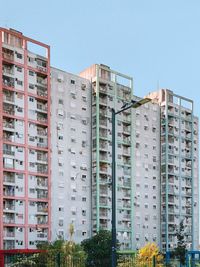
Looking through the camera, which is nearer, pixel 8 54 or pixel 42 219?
pixel 8 54

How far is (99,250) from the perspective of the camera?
76.4 m

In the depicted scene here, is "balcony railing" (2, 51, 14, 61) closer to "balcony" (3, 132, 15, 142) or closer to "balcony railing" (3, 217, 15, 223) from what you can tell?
"balcony" (3, 132, 15, 142)

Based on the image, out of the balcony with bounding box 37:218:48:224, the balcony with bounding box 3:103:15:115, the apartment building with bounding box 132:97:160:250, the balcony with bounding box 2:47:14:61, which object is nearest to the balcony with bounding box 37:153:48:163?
the balcony with bounding box 3:103:15:115

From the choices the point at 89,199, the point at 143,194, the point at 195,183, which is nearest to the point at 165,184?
the point at 143,194

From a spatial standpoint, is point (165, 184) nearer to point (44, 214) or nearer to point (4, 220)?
point (44, 214)

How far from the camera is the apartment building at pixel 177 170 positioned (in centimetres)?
10650

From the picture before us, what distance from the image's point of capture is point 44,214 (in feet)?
270

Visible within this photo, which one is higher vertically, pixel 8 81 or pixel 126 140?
pixel 8 81

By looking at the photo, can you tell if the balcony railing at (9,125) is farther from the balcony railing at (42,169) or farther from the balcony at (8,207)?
the balcony at (8,207)

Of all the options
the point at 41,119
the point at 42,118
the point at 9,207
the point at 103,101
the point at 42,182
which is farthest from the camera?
the point at 103,101

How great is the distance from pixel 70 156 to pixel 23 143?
12141 millimetres

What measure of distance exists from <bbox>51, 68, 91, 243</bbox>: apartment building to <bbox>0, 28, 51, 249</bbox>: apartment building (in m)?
3.64

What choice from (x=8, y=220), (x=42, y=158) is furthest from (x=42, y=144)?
(x=8, y=220)

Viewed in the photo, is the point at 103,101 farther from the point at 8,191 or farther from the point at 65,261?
the point at 65,261
